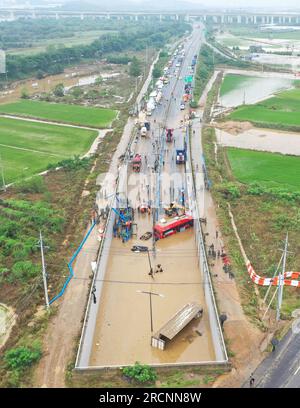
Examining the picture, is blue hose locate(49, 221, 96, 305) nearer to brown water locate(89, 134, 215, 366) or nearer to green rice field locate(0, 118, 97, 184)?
brown water locate(89, 134, 215, 366)

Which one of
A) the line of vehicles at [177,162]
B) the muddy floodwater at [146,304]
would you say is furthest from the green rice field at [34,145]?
the muddy floodwater at [146,304]

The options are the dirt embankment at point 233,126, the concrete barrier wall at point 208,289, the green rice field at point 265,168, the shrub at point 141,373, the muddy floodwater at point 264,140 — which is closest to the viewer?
the shrub at point 141,373

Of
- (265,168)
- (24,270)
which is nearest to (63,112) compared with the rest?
(265,168)

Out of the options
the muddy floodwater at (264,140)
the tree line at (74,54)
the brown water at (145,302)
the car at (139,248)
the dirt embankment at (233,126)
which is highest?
the tree line at (74,54)

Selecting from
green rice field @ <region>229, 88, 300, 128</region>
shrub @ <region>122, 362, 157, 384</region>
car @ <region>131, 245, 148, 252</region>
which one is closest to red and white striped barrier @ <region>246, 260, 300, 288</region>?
car @ <region>131, 245, 148, 252</region>

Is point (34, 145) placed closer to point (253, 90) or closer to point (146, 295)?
point (146, 295)

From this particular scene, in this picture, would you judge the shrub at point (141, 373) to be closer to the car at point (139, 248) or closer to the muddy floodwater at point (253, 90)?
the car at point (139, 248)

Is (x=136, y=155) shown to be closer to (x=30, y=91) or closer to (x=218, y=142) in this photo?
(x=218, y=142)
